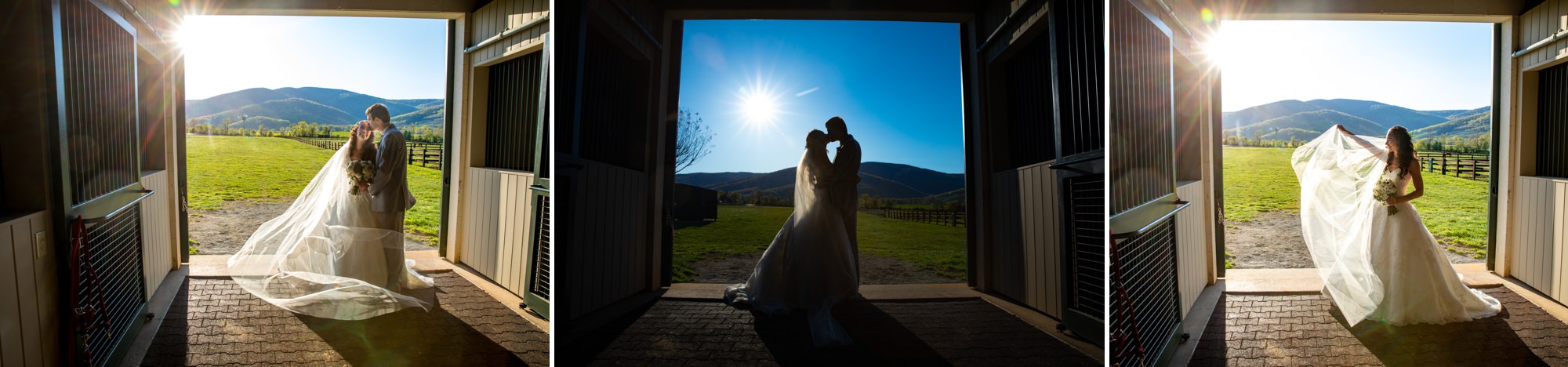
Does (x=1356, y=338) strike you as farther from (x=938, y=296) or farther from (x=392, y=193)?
(x=392, y=193)

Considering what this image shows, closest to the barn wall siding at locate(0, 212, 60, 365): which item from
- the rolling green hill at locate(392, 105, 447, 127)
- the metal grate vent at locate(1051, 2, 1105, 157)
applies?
the rolling green hill at locate(392, 105, 447, 127)

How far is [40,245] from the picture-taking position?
1214 mm

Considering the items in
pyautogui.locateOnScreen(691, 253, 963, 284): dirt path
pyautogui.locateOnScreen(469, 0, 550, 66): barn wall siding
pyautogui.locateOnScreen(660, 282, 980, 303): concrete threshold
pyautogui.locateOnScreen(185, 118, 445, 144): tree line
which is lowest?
pyautogui.locateOnScreen(660, 282, 980, 303): concrete threshold

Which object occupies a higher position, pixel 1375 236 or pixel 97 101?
pixel 97 101

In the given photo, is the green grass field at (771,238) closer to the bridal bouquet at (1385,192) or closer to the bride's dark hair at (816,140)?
the bride's dark hair at (816,140)

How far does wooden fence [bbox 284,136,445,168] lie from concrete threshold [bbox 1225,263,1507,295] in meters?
3.17

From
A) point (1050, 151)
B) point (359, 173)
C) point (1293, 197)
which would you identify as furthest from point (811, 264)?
point (1293, 197)

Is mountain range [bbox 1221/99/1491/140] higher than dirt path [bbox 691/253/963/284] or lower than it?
higher

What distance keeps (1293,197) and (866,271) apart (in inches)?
85.2

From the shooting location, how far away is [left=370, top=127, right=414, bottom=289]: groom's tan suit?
72.3 inches

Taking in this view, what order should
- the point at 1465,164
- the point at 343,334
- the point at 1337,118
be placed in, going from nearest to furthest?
1. the point at 343,334
2. the point at 1337,118
3. the point at 1465,164

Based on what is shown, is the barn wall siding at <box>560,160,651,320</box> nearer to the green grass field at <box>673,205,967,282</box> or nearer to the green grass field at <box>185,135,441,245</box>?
the green grass field at <box>673,205,967,282</box>

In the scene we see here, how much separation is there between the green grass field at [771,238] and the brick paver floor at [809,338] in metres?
0.13

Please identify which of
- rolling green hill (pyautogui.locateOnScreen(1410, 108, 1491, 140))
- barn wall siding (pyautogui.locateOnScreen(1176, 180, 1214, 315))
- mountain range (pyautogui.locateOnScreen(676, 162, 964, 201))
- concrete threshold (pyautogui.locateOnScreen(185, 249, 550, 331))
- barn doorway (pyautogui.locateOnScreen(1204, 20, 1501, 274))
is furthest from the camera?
rolling green hill (pyautogui.locateOnScreen(1410, 108, 1491, 140))
